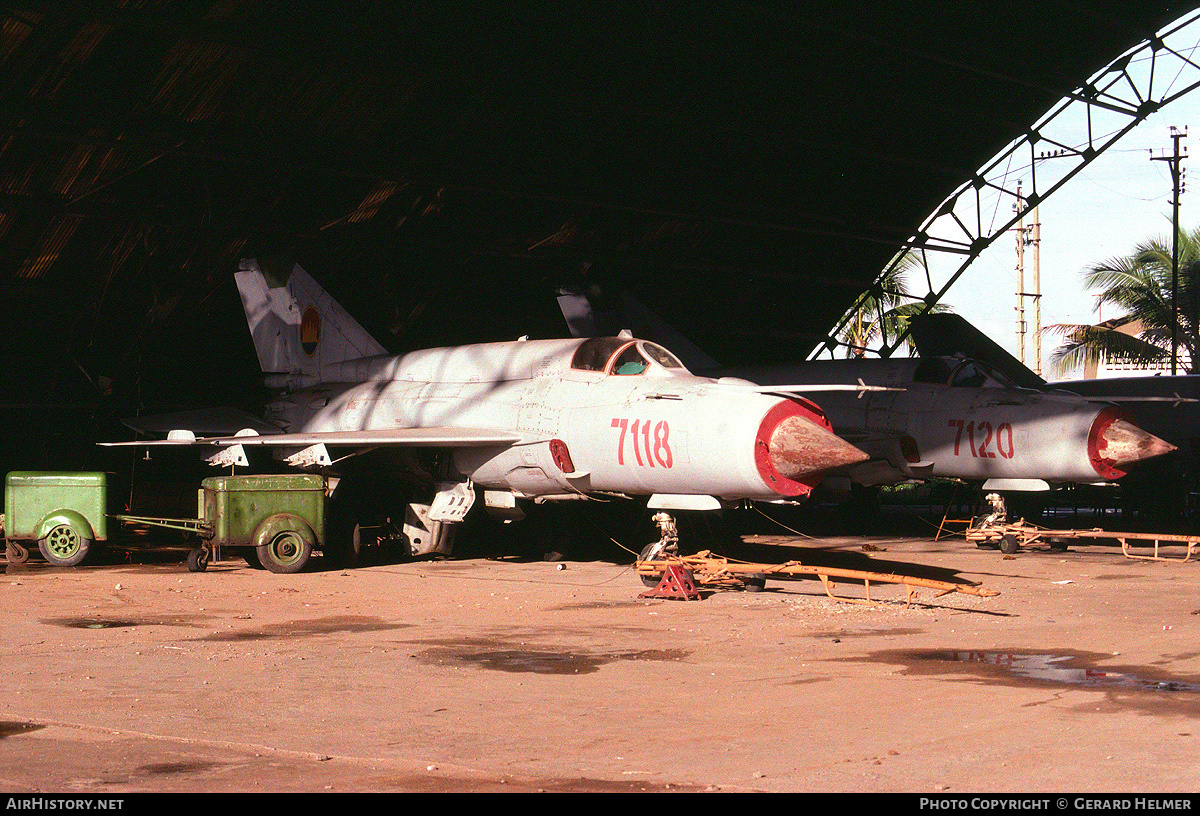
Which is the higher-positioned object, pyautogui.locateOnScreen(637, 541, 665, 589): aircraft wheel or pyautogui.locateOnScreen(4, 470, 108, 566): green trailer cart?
pyautogui.locateOnScreen(4, 470, 108, 566): green trailer cart

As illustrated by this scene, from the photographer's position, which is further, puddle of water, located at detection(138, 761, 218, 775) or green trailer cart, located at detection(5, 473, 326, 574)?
green trailer cart, located at detection(5, 473, 326, 574)

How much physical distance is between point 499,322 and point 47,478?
12923 mm

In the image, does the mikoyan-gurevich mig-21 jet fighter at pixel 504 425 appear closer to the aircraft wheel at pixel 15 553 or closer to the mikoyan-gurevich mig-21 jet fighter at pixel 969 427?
the aircraft wheel at pixel 15 553

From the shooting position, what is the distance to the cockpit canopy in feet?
46.0

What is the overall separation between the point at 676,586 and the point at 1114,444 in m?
7.42

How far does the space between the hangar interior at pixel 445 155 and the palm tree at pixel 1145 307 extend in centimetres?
1324

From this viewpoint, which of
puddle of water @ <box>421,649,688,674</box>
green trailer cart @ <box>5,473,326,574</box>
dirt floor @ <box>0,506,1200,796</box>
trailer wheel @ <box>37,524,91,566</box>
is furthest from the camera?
trailer wheel @ <box>37,524,91,566</box>

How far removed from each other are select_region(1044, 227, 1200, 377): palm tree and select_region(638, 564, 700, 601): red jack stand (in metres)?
29.9

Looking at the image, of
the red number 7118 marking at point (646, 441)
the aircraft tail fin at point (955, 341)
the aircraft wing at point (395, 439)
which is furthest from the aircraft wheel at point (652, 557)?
the aircraft tail fin at point (955, 341)

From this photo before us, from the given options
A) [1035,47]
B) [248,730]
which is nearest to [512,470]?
[248,730]

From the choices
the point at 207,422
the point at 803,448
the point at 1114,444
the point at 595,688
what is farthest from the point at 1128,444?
the point at 207,422

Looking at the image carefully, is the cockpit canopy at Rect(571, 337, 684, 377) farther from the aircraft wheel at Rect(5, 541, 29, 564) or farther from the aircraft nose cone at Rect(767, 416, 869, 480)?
the aircraft wheel at Rect(5, 541, 29, 564)

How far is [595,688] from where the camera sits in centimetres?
742

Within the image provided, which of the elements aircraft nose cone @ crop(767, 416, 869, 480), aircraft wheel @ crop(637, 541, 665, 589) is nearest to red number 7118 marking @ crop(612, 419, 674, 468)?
aircraft wheel @ crop(637, 541, 665, 589)
